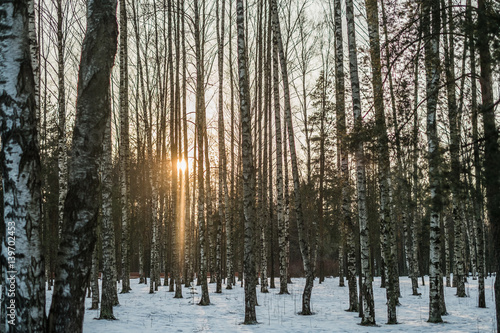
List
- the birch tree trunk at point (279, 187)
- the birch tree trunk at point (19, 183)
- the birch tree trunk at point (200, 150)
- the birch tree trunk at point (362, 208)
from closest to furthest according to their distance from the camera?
the birch tree trunk at point (19, 183)
the birch tree trunk at point (362, 208)
the birch tree trunk at point (200, 150)
the birch tree trunk at point (279, 187)

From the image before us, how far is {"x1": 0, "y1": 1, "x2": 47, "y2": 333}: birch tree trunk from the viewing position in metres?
3.62

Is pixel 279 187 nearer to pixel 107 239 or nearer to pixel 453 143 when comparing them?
pixel 107 239

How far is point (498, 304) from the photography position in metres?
6.63

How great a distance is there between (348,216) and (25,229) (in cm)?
1042

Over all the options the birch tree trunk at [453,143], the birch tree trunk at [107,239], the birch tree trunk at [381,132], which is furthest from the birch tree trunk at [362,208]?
the birch tree trunk at [107,239]

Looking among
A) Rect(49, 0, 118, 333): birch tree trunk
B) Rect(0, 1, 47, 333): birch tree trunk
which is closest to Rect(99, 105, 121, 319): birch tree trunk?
Rect(49, 0, 118, 333): birch tree trunk

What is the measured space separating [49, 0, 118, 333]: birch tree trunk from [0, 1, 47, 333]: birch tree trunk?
0.21 m

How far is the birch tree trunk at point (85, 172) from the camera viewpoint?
3.87 metres

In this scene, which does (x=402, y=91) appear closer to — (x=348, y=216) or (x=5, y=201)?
(x=348, y=216)

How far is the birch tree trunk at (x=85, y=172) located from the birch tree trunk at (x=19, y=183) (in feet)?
0.69

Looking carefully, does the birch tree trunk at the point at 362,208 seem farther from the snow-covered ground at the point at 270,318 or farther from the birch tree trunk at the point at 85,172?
the birch tree trunk at the point at 85,172

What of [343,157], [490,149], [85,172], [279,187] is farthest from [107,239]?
[490,149]

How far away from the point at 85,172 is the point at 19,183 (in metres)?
0.60

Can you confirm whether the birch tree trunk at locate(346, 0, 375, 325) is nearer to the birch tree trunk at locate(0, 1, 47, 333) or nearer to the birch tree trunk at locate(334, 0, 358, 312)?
the birch tree trunk at locate(334, 0, 358, 312)
